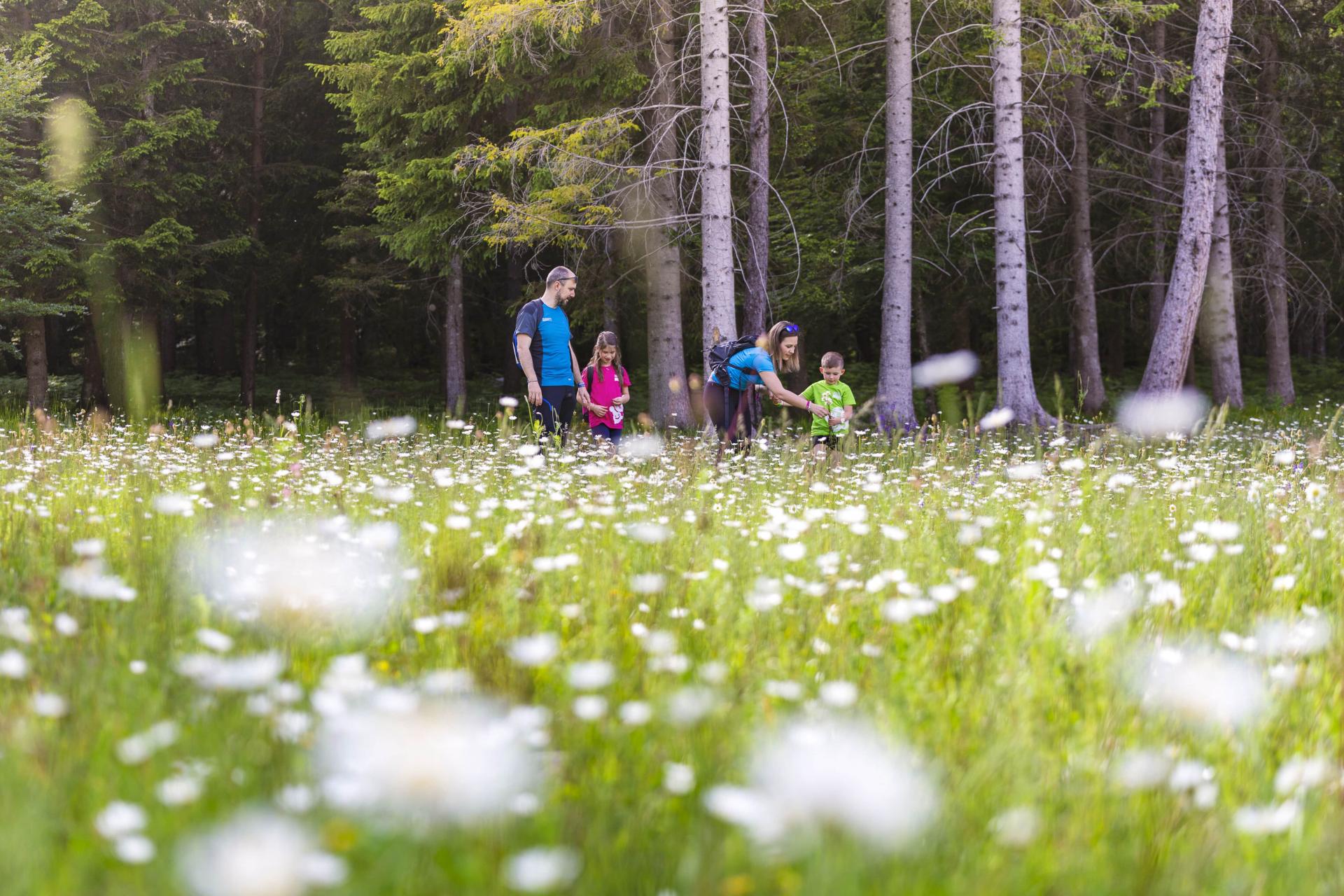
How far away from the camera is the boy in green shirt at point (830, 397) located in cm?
883

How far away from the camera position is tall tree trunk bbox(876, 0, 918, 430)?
14.1 meters

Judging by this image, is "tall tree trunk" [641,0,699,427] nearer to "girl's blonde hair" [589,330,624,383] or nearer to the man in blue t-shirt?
"girl's blonde hair" [589,330,624,383]

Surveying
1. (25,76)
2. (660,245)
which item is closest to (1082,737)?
(660,245)

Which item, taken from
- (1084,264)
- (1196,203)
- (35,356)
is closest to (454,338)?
(35,356)

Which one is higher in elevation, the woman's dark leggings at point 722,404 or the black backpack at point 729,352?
the black backpack at point 729,352

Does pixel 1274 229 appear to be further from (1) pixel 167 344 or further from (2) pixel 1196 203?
(1) pixel 167 344

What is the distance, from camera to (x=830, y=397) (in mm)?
8953

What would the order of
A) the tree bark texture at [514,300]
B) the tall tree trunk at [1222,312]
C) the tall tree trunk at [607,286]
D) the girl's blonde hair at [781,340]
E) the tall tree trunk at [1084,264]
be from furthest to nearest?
the tree bark texture at [514,300] → the tall tree trunk at [1084,264] → the tall tree trunk at [607,286] → the tall tree trunk at [1222,312] → the girl's blonde hair at [781,340]

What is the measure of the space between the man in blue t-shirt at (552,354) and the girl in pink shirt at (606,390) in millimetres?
249

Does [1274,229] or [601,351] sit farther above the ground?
[1274,229]

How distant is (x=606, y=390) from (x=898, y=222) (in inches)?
264

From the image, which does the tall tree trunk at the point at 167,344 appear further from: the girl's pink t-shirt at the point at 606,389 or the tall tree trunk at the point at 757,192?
the girl's pink t-shirt at the point at 606,389

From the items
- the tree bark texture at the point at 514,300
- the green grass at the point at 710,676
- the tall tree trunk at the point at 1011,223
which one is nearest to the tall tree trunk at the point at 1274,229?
the tall tree trunk at the point at 1011,223

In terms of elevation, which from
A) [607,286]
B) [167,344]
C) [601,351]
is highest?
[607,286]
